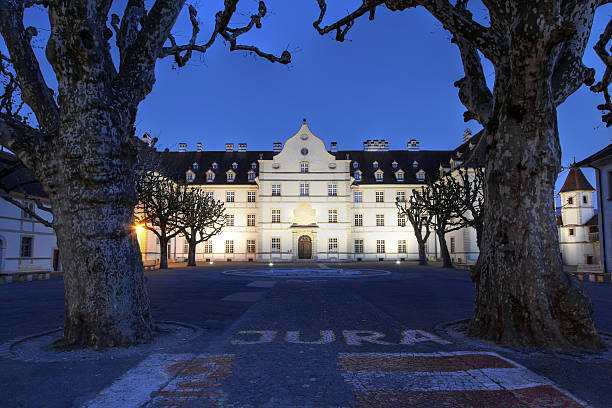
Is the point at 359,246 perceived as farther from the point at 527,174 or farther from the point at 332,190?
the point at 527,174

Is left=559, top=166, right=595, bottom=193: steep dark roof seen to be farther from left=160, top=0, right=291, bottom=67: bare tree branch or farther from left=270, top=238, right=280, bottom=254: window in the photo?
left=160, top=0, right=291, bottom=67: bare tree branch

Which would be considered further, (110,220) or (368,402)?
(110,220)

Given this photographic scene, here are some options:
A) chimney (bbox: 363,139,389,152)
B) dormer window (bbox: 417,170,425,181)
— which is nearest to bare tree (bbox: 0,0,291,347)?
dormer window (bbox: 417,170,425,181)

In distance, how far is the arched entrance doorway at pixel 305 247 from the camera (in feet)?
167

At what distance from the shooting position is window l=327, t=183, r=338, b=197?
5112cm

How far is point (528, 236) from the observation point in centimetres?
666

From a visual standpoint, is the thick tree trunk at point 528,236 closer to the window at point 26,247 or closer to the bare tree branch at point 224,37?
the bare tree branch at point 224,37

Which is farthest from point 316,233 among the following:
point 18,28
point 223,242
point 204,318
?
point 18,28

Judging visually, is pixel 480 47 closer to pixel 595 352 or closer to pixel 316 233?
pixel 595 352

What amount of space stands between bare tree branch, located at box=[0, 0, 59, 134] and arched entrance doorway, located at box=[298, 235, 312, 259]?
4464 centimetres

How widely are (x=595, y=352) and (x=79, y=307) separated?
7552mm

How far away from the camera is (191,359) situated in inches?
219

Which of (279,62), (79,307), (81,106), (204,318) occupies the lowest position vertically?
(204,318)

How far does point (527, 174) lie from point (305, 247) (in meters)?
44.9
